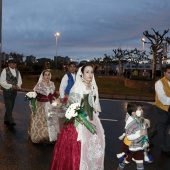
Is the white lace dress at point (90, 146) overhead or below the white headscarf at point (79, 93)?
below

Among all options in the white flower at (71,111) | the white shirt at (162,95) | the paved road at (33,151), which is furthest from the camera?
the white shirt at (162,95)

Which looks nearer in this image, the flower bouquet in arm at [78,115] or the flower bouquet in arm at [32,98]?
the flower bouquet in arm at [78,115]

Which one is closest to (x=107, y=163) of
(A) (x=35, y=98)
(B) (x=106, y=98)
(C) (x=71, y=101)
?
(C) (x=71, y=101)

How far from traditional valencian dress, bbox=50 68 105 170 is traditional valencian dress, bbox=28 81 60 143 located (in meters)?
2.37

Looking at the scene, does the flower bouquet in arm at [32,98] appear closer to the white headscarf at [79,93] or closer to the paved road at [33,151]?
the paved road at [33,151]

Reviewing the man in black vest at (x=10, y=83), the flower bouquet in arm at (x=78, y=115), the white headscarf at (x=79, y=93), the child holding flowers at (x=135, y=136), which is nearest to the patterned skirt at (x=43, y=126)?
the man in black vest at (x=10, y=83)

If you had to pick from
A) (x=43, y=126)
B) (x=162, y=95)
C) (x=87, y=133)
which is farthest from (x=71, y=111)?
(x=43, y=126)

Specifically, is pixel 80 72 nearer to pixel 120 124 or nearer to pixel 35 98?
pixel 35 98

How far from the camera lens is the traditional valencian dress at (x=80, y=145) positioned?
468 centimetres

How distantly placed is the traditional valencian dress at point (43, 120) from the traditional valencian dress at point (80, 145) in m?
2.37

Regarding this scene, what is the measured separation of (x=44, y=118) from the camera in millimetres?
7438

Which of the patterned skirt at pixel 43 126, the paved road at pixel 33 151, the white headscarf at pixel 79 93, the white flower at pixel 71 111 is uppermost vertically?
the white headscarf at pixel 79 93

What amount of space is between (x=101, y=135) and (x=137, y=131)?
53cm

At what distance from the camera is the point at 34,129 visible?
24.2 ft
